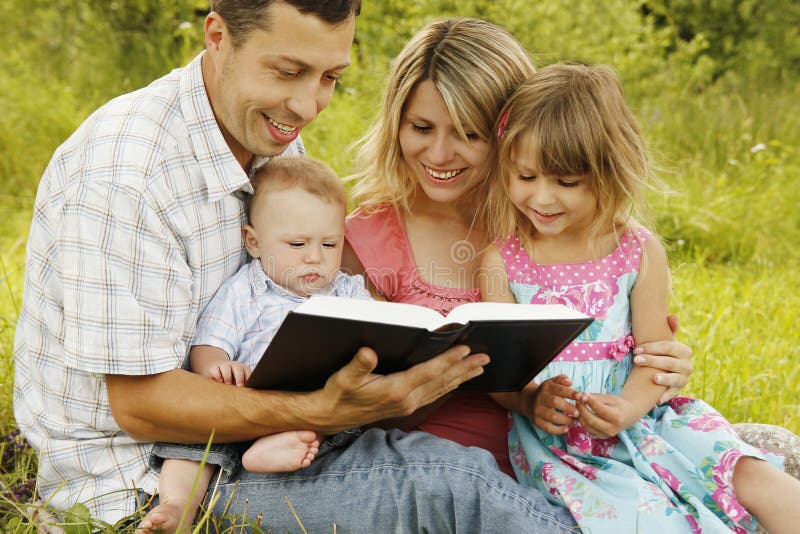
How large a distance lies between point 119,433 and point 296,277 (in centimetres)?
67

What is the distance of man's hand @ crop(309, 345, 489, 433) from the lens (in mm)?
2201

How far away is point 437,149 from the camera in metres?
2.74

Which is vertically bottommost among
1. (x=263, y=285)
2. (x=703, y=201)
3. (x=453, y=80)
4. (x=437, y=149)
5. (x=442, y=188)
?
(x=703, y=201)

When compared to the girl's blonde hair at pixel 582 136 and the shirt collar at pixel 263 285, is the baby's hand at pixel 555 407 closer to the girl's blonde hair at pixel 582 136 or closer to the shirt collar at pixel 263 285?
the girl's blonde hair at pixel 582 136

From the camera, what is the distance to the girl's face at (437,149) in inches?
108

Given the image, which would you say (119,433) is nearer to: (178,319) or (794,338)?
(178,319)

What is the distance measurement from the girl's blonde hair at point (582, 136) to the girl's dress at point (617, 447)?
0.16 meters

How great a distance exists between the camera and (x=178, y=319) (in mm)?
2383

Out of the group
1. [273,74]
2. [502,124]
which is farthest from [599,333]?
[273,74]

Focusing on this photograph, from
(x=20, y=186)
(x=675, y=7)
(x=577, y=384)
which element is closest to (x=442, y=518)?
(x=577, y=384)

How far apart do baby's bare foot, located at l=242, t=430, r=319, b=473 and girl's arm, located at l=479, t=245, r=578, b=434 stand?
67 centimetres

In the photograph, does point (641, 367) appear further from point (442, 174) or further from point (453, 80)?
point (453, 80)

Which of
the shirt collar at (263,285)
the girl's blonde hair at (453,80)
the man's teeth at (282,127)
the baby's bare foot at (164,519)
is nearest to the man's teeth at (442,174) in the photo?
the girl's blonde hair at (453,80)

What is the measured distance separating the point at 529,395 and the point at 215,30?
Answer: 4.59ft
